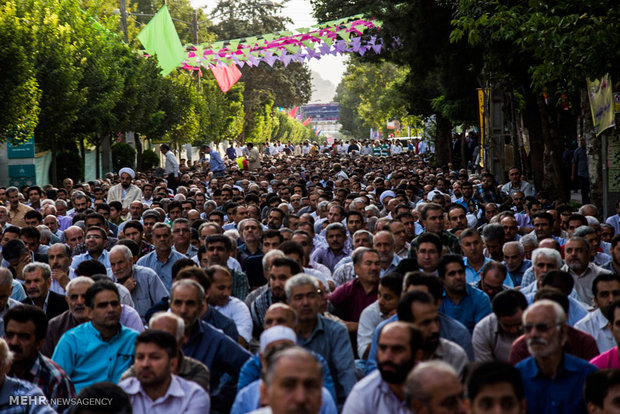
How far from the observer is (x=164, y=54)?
107 feet

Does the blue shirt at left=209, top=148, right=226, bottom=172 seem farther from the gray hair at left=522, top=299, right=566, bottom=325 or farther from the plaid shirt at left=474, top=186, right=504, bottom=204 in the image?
the gray hair at left=522, top=299, right=566, bottom=325

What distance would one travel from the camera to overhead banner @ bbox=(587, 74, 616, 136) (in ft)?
48.8

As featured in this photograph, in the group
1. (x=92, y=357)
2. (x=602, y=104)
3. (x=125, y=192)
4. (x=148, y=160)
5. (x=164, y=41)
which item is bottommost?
(x=92, y=357)

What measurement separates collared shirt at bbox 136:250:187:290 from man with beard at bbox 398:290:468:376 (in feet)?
17.0

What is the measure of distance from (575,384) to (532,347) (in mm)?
322

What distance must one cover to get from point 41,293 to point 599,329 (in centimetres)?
486

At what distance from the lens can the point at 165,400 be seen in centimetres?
530

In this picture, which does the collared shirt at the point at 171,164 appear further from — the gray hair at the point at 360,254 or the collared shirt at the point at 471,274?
the gray hair at the point at 360,254

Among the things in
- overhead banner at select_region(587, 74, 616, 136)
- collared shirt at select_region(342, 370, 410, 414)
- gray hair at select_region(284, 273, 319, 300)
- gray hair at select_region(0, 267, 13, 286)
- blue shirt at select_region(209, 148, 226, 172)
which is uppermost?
overhead banner at select_region(587, 74, 616, 136)

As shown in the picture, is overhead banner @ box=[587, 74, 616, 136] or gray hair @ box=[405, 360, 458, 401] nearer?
gray hair @ box=[405, 360, 458, 401]

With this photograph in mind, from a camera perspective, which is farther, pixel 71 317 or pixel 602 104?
pixel 602 104

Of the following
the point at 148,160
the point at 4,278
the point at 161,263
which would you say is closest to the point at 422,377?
the point at 4,278

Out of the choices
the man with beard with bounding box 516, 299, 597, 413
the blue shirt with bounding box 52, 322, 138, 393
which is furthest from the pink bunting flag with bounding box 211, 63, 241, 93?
the man with beard with bounding box 516, 299, 597, 413

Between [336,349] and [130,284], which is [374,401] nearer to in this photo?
[336,349]
